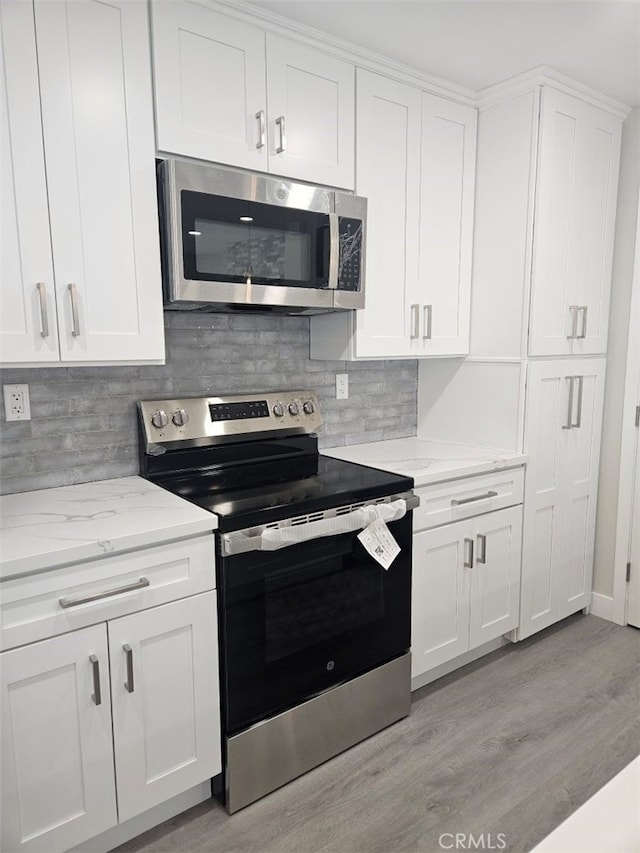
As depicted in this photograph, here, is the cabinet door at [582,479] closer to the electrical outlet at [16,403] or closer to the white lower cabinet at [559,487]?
the white lower cabinet at [559,487]

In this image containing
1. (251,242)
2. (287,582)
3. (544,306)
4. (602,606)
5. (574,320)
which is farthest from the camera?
(602,606)

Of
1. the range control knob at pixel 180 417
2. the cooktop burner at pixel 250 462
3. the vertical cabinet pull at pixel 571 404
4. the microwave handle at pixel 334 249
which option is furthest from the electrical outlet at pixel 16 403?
the vertical cabinet pull at pixel 571 404

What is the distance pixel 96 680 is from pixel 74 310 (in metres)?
1.01

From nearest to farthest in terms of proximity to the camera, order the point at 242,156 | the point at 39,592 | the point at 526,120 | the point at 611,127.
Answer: the point at 39,592 → the point at 242,156 → the point at 526,120 → the point at 611,127

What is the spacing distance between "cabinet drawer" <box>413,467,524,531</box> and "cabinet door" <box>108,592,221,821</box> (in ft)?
3.03

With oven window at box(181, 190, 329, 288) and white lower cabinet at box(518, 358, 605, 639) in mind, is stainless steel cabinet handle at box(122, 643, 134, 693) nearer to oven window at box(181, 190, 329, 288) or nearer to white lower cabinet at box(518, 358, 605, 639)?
oven window at box(181, 190, 329, 288)

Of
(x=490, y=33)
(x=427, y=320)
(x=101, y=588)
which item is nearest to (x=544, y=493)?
(x=427, y=320)

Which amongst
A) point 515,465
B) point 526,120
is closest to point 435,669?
point 515,465

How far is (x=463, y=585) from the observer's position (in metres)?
2.39

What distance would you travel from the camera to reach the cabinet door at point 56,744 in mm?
1396

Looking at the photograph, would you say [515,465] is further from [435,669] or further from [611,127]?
[611,127]

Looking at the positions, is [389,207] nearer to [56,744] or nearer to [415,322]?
[415,322]

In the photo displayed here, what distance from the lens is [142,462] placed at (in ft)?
6.88

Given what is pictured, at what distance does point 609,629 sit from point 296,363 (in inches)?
80.2
